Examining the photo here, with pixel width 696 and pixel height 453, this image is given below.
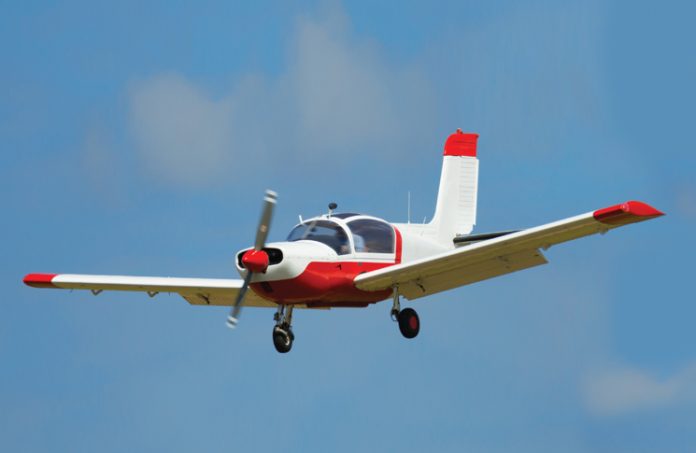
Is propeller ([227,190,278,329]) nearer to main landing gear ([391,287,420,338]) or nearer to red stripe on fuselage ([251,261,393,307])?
red stripe on fuselage ([251,261,393,307])

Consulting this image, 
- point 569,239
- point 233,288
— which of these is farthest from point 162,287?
point 569,239

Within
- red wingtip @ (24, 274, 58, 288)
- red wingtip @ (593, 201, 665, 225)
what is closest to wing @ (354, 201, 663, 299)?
red wingtip @ (593, 201, 665, 225)

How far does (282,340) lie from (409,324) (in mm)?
2692

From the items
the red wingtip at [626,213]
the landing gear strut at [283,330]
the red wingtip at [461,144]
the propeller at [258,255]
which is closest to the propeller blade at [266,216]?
the propeller at [258,255]

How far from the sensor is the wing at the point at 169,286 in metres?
32.9

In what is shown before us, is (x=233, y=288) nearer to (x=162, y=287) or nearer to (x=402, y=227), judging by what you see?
(x=162, y=287)

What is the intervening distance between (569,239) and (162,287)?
32.0ft

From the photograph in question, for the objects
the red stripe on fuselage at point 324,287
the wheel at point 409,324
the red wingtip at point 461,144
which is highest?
the red wingtip at point 461,144

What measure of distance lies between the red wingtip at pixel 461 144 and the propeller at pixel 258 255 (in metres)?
8.86

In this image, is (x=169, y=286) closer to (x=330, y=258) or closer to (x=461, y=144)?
(x=330, y=258)

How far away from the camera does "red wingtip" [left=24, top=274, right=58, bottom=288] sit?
3428cm

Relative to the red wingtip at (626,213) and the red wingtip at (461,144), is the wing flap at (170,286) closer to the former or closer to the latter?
the red wingtip at (461,144)

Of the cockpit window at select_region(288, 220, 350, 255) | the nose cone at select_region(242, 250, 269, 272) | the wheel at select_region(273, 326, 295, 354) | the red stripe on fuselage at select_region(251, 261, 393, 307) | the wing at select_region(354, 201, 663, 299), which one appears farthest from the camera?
the cockpit window at select_region(288, 220, 350, 255)

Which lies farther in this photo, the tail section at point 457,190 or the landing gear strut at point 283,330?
the tail section at point 457,190
